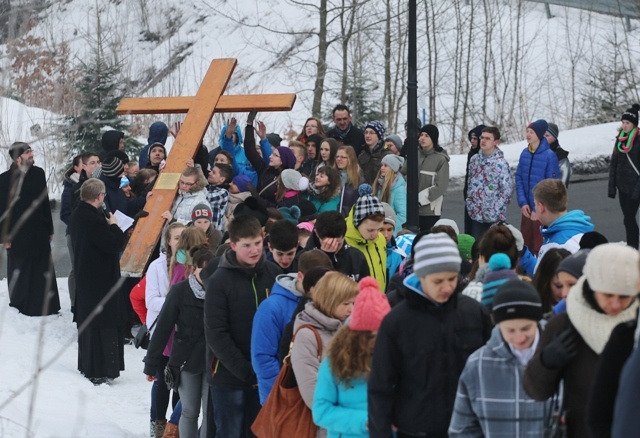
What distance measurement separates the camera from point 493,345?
4992 millimetres

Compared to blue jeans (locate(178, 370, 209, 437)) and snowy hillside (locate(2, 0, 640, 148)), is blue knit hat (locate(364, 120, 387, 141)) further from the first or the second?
snowy hillside (locate(2, 0, 640, 148))

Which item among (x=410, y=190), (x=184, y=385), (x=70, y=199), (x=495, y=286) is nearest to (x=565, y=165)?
(x=410, y=190)

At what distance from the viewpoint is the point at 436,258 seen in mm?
5344

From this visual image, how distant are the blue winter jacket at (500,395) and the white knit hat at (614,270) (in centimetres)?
78

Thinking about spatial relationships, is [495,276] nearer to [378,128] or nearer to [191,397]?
[191,397]

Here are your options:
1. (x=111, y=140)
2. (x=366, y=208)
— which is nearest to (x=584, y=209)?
(x=111, y=140)

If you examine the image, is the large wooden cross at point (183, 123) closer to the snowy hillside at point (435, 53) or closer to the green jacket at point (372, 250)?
the green jacket at point (372, 250)

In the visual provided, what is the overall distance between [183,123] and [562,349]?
336 inches

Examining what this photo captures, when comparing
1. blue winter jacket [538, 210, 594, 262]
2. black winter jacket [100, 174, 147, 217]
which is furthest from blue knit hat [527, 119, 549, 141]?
blue winter jacket [538, 210, 594, 262]

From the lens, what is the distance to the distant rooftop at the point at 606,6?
100 feet

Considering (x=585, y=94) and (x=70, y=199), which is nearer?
(x=70, y=199)

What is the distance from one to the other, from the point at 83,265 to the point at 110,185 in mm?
1782

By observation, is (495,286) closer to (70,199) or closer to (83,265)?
(83,265)

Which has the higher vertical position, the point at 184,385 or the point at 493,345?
the point at 493,345
